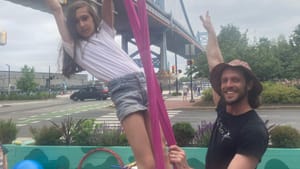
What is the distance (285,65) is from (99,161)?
78.4 ft

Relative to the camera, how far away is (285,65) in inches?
1029

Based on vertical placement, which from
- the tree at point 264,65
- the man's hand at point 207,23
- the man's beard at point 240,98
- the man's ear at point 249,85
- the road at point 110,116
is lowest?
the road at point 110,116

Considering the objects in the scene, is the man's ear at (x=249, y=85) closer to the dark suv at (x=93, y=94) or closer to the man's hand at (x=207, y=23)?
the man's hand at (x=207, y=23)

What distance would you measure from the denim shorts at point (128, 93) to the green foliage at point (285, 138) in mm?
3255

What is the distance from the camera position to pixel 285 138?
4789 mm

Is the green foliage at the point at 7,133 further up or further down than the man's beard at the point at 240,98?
further down

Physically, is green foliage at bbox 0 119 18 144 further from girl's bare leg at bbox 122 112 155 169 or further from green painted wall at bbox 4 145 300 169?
girl's bare leg at bbox 122 112 155 169

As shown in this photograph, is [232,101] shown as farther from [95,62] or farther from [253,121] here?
[95,62]

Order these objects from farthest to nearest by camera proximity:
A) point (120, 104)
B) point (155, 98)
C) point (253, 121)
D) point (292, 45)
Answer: point (292, 45), point (120, 104), point (253, 121), point (155, 98)

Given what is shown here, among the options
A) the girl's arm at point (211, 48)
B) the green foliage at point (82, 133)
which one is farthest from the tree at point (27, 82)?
the girl's arm at point (211, 48)

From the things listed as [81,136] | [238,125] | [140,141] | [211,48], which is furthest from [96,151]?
[238,125]

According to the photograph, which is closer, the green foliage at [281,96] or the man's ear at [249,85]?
the man's ear at [249,85]


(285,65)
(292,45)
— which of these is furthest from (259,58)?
(292,45)

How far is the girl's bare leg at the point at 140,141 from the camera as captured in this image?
77.3 inches
